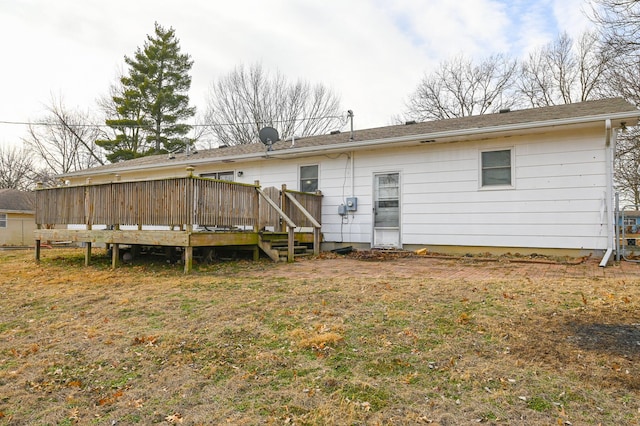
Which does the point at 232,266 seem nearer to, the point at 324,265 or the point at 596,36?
the point at 324,265

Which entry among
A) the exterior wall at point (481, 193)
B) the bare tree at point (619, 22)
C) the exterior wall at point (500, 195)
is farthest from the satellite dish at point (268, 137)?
the bare tree at point (619, 22)

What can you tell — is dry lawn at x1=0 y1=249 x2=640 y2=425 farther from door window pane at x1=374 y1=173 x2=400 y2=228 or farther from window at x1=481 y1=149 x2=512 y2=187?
door window pane at x1=374 y1=173 x2=400 y2=228

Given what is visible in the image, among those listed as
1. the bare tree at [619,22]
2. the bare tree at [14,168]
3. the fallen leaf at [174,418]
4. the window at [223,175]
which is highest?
the bare tree at [619,22]

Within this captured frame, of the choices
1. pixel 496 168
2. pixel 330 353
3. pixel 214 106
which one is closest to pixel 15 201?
pixel 214 106

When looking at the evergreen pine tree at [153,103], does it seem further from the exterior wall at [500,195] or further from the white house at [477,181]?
the exterior wall at [500,195]

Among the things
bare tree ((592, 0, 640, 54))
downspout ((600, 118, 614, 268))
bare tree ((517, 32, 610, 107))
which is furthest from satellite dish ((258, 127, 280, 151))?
bare tree ((517, 32, 610, 107))

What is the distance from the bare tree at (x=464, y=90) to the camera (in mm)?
22969

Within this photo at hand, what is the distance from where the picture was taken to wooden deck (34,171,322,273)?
23.2 ft

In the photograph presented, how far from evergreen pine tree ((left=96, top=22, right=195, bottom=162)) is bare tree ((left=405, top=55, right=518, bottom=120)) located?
15.4 metres

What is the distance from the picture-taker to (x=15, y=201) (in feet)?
69.3

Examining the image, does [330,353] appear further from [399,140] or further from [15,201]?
[15,201]

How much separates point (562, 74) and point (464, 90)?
17.4 ft

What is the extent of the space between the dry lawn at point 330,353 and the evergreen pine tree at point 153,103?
74.5ft

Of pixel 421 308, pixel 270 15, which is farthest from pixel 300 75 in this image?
pixel 421 308
